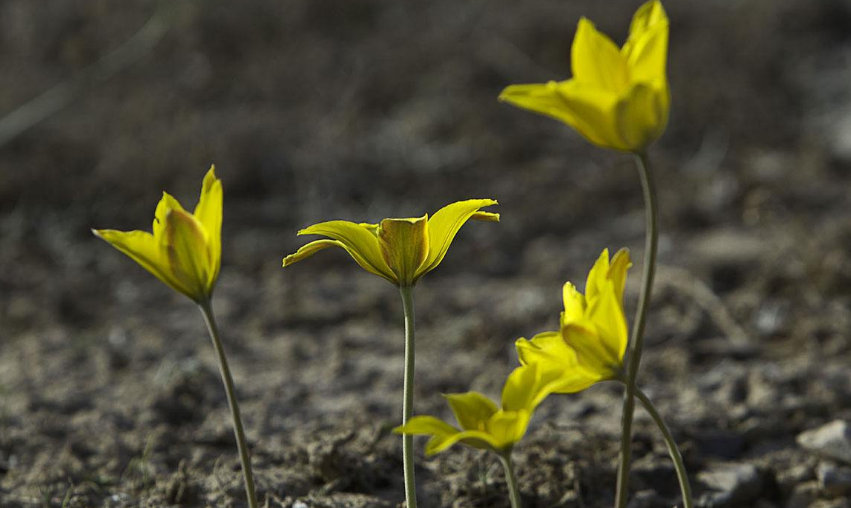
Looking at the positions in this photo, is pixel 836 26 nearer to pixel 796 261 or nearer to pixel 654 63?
pixel 796 261

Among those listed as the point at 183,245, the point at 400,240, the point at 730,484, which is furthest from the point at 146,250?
the point at 730,484

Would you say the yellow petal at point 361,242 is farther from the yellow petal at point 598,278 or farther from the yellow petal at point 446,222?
the yellow petal at point 598,278

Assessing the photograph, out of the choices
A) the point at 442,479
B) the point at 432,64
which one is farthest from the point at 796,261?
the point at 432,64

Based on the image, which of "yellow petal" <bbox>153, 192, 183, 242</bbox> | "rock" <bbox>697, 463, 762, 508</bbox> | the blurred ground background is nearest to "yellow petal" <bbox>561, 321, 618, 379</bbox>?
"yellow petal" <bbox>153, 192, 183, 242</bbox>

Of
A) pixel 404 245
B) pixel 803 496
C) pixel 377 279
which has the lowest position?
pixel 803 496

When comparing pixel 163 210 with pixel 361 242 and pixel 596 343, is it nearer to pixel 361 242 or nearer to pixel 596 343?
pixel 361 242

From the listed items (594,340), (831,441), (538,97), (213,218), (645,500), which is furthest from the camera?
(831,441)

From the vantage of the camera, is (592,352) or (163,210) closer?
(592,352)

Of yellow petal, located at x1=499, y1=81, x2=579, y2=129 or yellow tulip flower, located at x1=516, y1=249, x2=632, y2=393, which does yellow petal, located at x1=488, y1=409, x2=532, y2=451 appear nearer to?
yellow tulip flower, located at x1=516, y1=249, x2=632, y2=393
